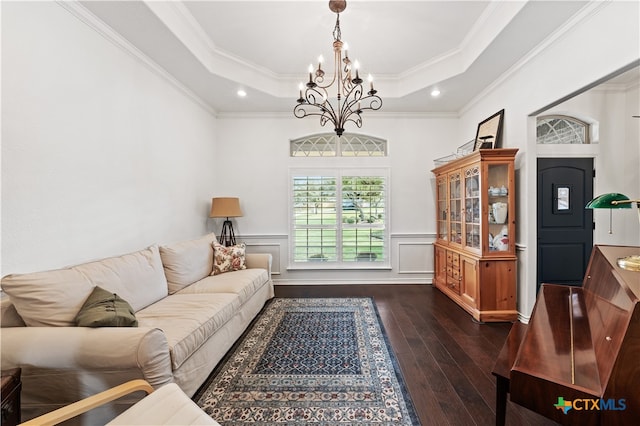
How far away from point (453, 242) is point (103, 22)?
4573 mm

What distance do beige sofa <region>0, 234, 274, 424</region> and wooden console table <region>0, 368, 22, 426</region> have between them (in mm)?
174

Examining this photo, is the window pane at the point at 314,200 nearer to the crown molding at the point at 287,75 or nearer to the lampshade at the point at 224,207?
the lampshade at the point at 224,207

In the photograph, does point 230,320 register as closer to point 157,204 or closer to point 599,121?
point 157,204

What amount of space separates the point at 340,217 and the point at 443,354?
2570 mm

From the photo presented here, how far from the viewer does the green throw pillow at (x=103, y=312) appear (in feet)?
5.21

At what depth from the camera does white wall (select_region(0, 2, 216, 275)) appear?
168cm

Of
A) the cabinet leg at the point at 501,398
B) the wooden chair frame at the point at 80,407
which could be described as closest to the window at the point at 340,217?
the cabinet leg at the point at 501,398

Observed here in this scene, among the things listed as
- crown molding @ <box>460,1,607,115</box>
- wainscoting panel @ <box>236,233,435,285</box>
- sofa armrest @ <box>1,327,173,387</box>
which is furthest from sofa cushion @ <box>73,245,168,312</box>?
crown molding @ <box>460,1,607,115</box>

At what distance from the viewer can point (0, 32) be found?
1596 millimetres

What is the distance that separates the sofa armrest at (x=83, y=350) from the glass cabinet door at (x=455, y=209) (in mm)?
3602

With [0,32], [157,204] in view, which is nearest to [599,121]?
[157,204]

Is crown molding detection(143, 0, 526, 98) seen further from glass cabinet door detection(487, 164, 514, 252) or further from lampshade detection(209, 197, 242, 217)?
lampshade detection(209, 197, 242, 217)

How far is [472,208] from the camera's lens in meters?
3.31

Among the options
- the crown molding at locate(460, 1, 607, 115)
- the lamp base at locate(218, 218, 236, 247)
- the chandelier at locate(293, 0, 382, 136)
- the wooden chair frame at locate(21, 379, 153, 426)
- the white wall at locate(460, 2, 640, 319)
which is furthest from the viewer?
the lamp base at locate(218, 218, 236, 247)
